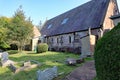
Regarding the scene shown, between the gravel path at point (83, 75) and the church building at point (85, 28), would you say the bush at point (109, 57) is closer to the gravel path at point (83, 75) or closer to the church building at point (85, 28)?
the gravel path at point (83, 75)

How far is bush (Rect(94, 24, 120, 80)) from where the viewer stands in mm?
3781

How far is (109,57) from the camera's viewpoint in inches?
154

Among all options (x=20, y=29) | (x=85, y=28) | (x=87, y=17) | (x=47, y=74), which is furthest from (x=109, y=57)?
(x=20, y=29)

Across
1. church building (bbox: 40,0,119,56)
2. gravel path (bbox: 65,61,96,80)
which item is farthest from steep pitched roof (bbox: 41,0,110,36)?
gravel path (bbox: 65,61,96,80)

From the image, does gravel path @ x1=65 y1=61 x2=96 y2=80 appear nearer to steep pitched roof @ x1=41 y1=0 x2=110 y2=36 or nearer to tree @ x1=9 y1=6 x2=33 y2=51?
steep pitched roof @ x1=41 y1=0 x2=110 y2=36

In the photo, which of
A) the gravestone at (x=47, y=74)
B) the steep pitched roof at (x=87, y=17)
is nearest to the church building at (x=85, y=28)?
the steep pitched roof at (x=87, y=17)

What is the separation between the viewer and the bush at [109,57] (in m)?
3.78

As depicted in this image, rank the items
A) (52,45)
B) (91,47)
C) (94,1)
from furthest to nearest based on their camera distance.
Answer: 1. (52,45)
2. (94,1)
3. (91,47)

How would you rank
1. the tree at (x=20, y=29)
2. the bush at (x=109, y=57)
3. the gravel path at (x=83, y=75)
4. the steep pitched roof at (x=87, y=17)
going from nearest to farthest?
the bush at (x=109, y=57), the gravel path at (x=83, y=75), the steep pitched roof at (x=87, y=17), the tree at (x=20, y=29)

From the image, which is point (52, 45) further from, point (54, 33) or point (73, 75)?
point (73, 75)

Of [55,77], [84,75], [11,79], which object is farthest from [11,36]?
[84,75]

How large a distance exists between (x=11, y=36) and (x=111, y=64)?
26.4 m

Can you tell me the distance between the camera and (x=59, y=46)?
31.9 meters

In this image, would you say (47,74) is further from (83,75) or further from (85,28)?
(85,28)
